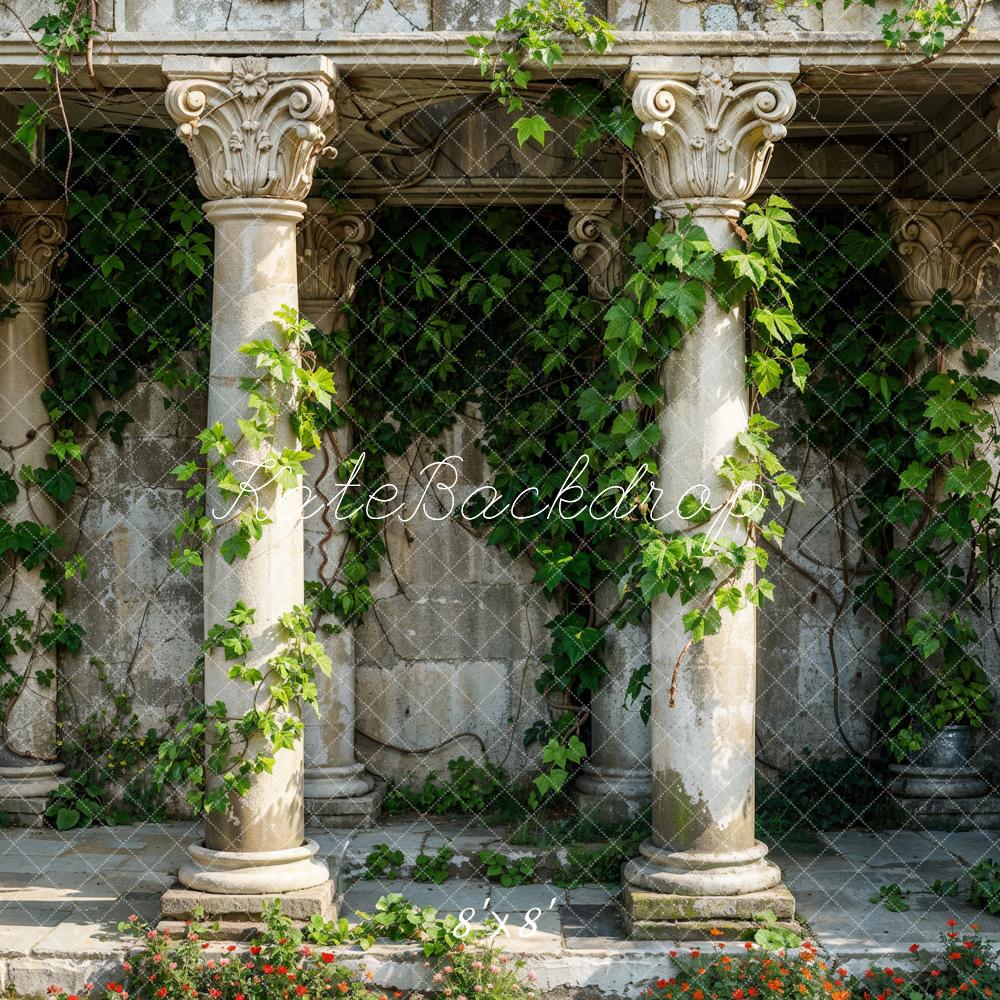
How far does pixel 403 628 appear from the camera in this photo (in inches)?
358

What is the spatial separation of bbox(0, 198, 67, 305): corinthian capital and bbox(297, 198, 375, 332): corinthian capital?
1.58 m

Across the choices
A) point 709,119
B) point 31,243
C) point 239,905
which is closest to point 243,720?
point 239,905

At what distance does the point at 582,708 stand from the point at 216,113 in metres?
4.02

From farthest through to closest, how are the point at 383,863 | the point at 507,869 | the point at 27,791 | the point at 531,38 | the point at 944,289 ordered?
the point at 27,791, the point at 944,289, the point at 383,863, the point at 507,869, the point at 531,38

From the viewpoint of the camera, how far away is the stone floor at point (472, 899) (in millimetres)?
6371

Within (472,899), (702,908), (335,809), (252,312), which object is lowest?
(472,899)

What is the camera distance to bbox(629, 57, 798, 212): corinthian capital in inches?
253

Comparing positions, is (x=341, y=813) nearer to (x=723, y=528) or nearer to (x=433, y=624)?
(x=433, y=624)

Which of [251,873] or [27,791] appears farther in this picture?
[27,791]

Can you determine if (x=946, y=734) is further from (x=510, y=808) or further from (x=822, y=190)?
(x=822, y=190)

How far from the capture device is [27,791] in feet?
28.6

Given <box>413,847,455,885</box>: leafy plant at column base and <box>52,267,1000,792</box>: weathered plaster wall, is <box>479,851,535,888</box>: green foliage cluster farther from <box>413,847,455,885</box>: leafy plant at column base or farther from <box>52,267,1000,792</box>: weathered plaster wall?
<box>52,267,1000,792</box>: weathered plaster wall

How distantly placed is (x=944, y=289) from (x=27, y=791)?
628 cm

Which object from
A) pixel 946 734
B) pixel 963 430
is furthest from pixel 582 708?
pixel 963 430
